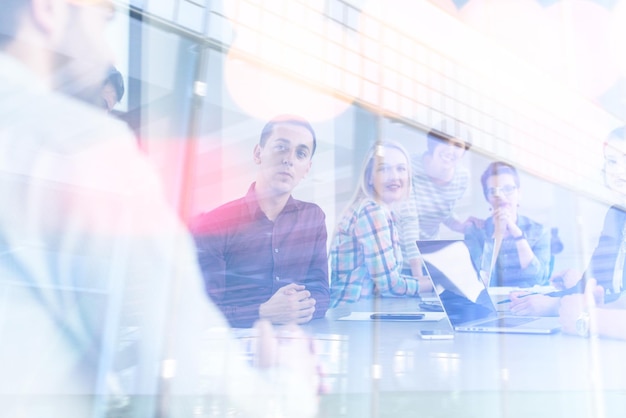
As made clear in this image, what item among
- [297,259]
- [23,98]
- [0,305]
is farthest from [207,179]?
[0,305]

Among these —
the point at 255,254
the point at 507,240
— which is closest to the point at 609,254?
the point at 507,240

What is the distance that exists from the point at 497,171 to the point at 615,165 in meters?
1.30

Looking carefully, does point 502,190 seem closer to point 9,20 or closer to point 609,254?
point 609,254

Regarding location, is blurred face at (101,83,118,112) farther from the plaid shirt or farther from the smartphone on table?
the smartphone on table

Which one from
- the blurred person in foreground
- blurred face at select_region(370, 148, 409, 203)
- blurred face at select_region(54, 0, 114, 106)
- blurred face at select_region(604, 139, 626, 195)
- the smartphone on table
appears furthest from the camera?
blurred face at select_region(604, 139, 626, 195)

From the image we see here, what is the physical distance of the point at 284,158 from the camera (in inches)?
117

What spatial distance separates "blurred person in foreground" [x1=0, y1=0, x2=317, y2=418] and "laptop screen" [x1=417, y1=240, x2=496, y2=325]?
4.34 ft

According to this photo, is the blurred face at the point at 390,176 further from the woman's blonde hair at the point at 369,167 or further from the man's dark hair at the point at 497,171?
the man's dark hair at the point at 497,171

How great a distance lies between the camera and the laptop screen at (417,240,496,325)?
3363mm

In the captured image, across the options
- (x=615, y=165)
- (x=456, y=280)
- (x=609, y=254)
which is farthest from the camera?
(x=615, y=165)

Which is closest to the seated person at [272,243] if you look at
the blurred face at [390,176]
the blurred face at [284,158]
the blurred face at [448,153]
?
the blurred face at [284,158]

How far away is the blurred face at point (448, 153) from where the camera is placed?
3611 mm

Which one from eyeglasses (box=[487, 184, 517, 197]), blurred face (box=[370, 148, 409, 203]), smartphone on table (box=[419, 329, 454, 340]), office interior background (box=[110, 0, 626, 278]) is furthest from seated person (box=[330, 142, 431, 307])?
eyeglasses (box=[487, 184, 517, 197])

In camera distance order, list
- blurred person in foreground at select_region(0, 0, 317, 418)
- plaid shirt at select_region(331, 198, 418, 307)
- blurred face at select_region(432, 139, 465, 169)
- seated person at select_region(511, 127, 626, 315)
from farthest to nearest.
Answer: seated person at select_region(511, 127, 626, 315), blurred face at select_region(432, 139, 465, 169), plaid shirt at select_region(331, 198, 418, 307), blurred person in foreground at select_region(0, 0, 317, 418)
